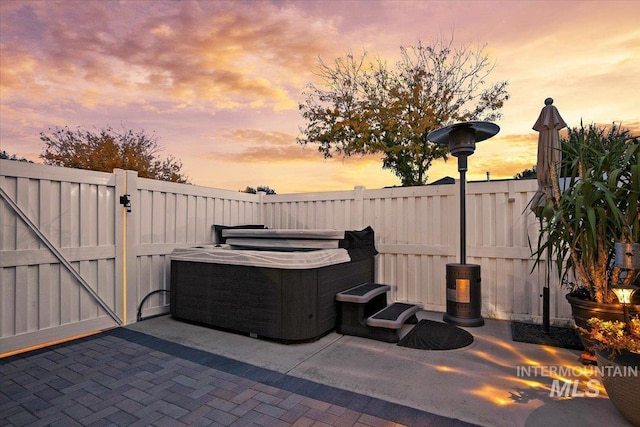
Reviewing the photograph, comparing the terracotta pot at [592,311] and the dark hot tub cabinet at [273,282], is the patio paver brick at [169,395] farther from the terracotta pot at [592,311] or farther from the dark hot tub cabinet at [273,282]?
the terracotta pot at [592,311]

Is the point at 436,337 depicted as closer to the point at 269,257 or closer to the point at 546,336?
the point at 546,336

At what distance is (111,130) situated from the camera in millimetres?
10719

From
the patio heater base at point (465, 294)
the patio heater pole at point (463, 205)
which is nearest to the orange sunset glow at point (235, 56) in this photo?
the patio heater pole at point (463, 205)

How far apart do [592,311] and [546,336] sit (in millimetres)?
954

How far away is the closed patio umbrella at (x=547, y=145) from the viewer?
3129mm

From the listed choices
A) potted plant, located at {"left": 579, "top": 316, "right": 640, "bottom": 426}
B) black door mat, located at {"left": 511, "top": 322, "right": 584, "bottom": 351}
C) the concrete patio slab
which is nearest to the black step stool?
the concrete patio slab

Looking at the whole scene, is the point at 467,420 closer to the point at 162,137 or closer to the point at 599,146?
the point at 599,146

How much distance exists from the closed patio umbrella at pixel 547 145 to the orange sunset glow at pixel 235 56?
17 centimetres

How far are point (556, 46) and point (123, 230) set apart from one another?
244 inches

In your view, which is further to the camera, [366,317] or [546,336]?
[366,317]

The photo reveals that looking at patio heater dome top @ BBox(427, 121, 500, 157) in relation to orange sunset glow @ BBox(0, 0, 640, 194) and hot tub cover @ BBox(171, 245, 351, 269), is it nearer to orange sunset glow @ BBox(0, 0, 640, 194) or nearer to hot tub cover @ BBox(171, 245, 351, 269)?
orange sunset glow @ BBox(0, 0, 640, 194)

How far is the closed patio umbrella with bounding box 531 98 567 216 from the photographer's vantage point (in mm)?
3129

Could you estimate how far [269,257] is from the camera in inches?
126

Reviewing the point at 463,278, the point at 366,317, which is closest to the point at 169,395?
the point at 366,317
